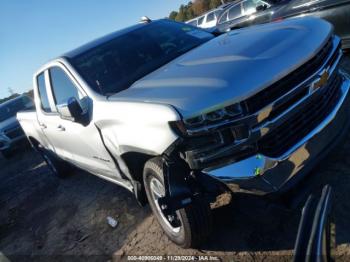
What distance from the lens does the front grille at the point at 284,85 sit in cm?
218

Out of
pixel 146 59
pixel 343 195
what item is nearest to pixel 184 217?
pixel 343 195

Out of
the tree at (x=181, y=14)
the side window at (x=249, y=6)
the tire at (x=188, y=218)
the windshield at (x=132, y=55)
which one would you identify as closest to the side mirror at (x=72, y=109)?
the windshield at (x=132, y=55)

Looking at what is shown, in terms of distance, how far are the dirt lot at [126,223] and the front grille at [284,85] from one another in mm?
633

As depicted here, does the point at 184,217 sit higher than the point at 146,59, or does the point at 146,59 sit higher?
the point at 146,59

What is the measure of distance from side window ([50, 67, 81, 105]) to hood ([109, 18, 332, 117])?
0.85 m

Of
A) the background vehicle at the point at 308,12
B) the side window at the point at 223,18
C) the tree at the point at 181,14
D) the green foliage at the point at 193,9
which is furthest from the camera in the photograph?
the tree at the point at 181,14

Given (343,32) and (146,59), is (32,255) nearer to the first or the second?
(146,59)

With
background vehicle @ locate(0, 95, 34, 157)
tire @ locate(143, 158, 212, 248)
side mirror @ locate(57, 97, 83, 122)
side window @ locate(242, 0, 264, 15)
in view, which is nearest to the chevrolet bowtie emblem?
tire @ locate(143, 158, 212, 248)

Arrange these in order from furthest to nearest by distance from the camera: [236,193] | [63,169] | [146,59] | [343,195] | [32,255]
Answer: [63,169]
[32,255]
[146,59]
[343,195]
[236,193]

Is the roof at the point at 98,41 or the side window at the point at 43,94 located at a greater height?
the roof at the point at 98,41

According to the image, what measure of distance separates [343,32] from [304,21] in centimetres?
299

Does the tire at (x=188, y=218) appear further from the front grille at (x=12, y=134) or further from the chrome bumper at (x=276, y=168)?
the front grille at (x=12, y=134)

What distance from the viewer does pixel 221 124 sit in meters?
2.17

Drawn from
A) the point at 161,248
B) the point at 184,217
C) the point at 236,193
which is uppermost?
the point at 236,193
